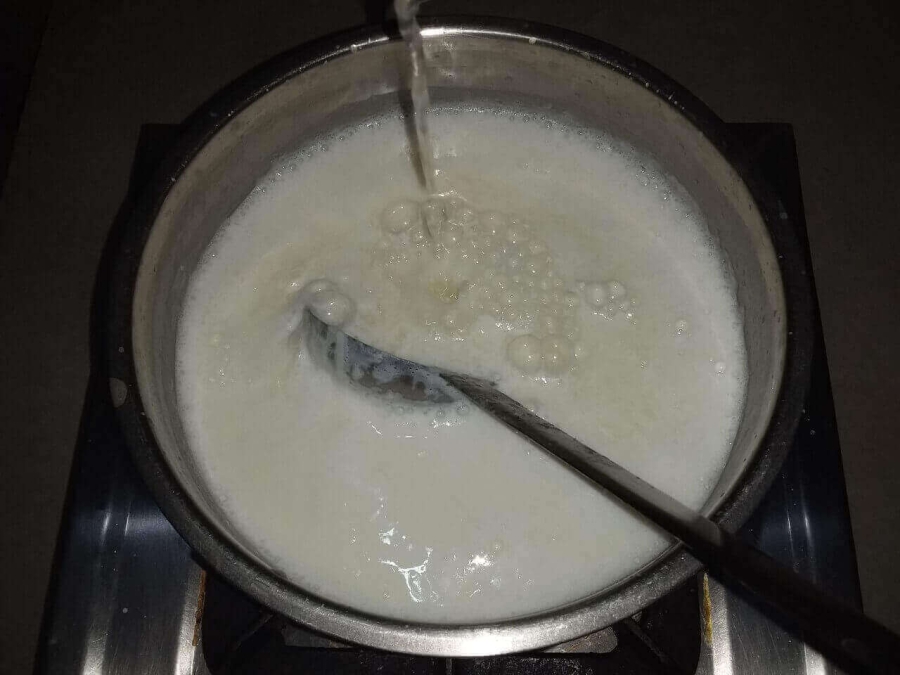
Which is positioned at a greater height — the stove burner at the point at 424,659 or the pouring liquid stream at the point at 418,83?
the pouring liquid stream at the point at 418,83

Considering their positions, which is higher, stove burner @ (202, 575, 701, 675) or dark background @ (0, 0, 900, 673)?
dark background @ (0, 0, 900, 673)

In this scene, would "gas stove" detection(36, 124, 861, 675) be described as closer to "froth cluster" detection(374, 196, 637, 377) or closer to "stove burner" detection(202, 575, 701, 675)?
"stove burner" detection(202, 575, 701, 675)

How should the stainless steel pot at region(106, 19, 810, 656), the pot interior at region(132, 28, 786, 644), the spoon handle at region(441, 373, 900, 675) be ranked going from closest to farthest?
the spoon handle at region(441, 373, 900, 675) → the stainless steel pot at region(106, 19, 810, 656) → the pot interior at region(132, 28, 786, 644)

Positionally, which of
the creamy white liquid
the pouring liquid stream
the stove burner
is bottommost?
the stove burner

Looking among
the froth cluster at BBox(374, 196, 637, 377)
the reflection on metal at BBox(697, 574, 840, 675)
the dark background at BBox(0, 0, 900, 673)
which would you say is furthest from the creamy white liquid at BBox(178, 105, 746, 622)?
the dark background at BBox(0, 0, 900, 673)

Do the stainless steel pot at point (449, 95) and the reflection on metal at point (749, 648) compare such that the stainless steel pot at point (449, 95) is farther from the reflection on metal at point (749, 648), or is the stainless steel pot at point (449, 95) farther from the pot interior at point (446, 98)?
the reflection on metal at point (749, 648)

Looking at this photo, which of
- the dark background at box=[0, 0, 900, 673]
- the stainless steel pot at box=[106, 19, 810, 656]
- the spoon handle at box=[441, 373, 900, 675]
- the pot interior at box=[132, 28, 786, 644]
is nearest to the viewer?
the spoon handle at box=[441, 373, 900, 675]

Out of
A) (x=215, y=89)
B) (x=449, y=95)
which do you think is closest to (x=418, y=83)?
(x=449, y=95)

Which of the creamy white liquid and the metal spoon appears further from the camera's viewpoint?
the creamy white liquid

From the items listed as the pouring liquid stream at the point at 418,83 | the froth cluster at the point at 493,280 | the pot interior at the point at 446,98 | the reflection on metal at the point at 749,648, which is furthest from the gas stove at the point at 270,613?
the pouring liquid stream at the point at 418,83
